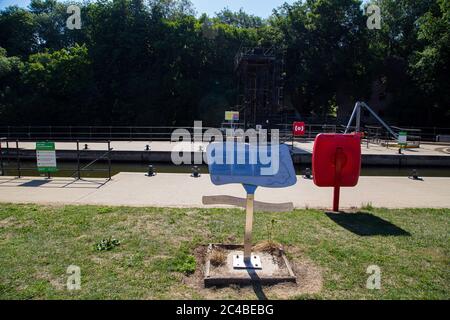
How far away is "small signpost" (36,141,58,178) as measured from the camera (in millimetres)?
11023

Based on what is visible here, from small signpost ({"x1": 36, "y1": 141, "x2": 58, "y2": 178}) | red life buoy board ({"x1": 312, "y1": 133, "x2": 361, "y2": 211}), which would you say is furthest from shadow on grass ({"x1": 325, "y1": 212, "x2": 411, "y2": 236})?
small signpost ({"x1": 36, "y1": 141, "x2": 58, "y2": 178})

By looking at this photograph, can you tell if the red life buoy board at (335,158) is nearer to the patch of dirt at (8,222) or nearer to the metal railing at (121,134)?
the patch of dirt at (8,222)

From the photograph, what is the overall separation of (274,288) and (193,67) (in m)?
36.6

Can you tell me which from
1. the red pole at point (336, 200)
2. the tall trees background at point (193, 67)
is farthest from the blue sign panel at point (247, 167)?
the tall trees background at point (193, 67)

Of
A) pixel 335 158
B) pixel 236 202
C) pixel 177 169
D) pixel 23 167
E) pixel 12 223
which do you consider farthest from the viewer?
pixel 177 169

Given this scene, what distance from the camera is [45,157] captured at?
11039 millimetres

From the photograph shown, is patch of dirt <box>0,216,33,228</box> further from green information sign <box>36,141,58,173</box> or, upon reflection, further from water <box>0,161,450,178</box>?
water <box>0,161,450,178</box>

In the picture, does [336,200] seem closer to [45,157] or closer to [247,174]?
[247,174]

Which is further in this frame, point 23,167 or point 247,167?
point 23,167

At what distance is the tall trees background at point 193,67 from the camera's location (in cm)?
3447

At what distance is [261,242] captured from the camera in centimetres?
558

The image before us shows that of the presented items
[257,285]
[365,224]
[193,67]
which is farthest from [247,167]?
[193,67]

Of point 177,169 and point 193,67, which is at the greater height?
point 193,67
